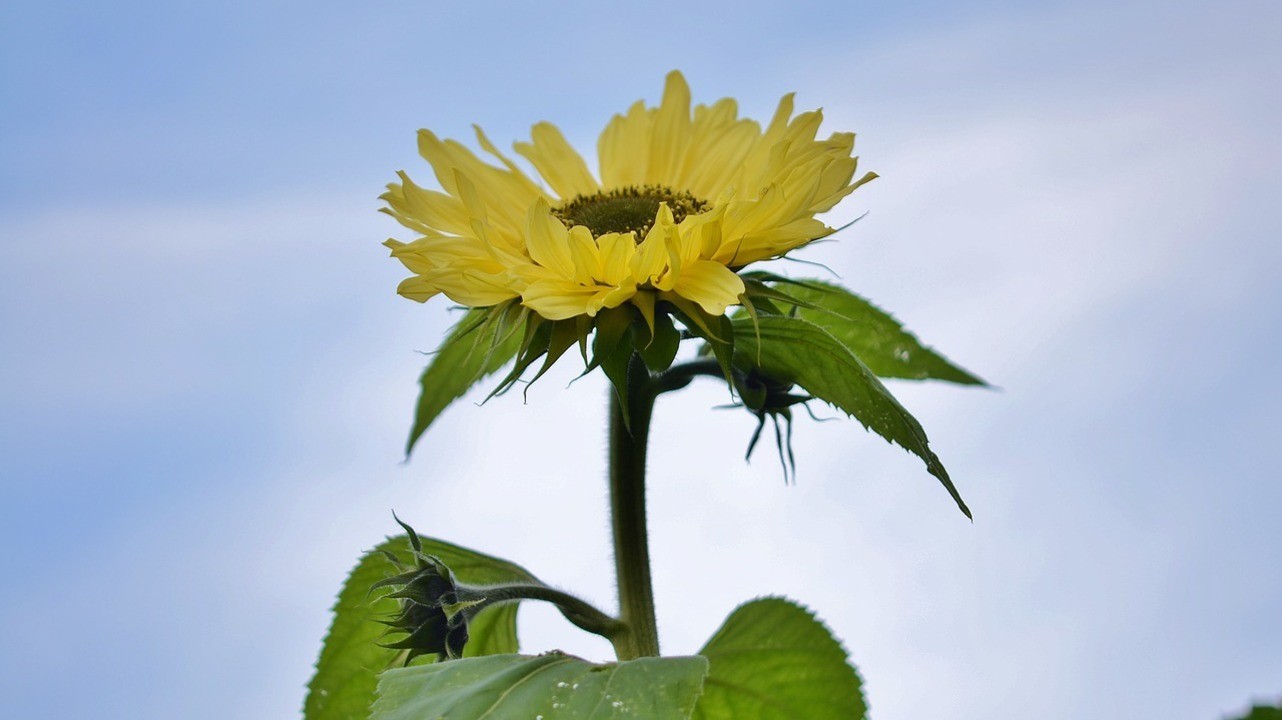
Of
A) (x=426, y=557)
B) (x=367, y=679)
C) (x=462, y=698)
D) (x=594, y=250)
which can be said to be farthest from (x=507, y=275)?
(x=367, y=679)

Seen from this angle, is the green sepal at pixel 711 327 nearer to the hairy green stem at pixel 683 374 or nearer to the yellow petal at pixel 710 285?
the yellow petal at pixel 710 285

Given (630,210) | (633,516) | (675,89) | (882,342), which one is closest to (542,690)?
(633,516)

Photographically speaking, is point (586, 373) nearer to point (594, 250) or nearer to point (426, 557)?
point (594, 250)

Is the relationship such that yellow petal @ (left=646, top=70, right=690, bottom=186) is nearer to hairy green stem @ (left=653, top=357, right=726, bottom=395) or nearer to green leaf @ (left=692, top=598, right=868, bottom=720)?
hairy green stem @ (left=653, top=357, right=726, bottom=395)

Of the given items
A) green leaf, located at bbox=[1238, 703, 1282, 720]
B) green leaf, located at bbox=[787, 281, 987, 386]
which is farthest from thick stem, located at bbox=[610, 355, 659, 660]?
green leaf, located at bbox=[1238, 703, 1282, 720]

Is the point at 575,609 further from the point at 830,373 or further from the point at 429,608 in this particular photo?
the point at 830,373

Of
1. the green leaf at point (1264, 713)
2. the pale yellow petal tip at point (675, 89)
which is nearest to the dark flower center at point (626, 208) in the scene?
the pale yellow petal tip at point (675, 89)
